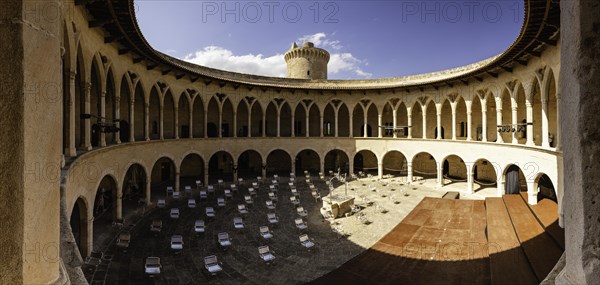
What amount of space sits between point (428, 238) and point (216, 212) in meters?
11.4

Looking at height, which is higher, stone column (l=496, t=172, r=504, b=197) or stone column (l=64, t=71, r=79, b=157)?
stone column (l=64, t=71, r=79, b=157)

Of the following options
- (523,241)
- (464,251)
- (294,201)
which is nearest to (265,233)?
(294,201)

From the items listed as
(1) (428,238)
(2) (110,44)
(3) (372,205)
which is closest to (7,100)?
(2) (110,44)

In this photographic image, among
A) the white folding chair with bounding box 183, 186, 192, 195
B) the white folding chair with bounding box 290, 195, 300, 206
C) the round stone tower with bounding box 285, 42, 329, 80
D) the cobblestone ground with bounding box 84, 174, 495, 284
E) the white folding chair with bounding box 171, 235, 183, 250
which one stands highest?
the round stone tower with bounding box 285, 42, 329, 80

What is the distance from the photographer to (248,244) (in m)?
13.4

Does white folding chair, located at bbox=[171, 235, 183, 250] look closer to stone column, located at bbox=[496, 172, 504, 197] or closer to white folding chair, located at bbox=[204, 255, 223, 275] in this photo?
white folding chair, located at bbox=[204, 255, 223, 275]

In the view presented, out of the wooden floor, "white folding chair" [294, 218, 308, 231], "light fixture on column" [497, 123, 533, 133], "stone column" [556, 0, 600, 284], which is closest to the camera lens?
"stone column" [556, 0, 600, 284]

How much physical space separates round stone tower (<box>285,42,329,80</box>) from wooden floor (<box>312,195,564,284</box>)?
25.8 m

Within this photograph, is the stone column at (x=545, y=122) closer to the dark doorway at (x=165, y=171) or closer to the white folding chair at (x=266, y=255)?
the white folding chair at (x=266, y=255)

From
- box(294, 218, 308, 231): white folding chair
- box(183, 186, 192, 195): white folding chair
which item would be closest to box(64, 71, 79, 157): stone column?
box(294, 218, 308, 231): white folding chair

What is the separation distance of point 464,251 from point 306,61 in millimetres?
30572

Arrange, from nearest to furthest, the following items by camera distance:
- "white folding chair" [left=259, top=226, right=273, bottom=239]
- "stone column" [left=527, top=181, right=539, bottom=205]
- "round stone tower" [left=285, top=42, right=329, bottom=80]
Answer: "white folding chair" [left=259, top=226, right=273, bottom=239] < "stone column" [left=527, top=181, right=539, bottom=205] < "round stone tower" [left=285, top=42, right=329, bottom=80]

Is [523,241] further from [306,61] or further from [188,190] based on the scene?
[306,61]

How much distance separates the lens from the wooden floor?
9.88 metres
